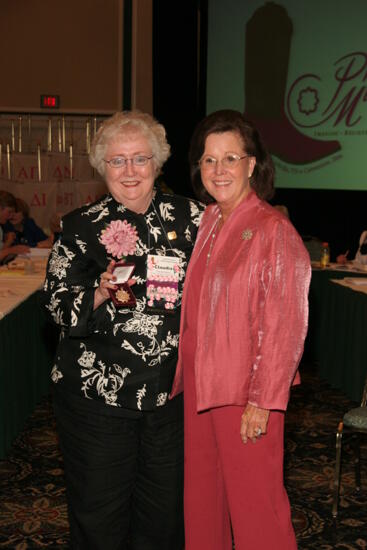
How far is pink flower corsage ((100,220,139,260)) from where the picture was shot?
221 cm

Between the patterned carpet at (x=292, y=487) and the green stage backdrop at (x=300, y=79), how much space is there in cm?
378

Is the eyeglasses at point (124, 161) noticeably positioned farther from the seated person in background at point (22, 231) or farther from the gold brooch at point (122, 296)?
the seated person in background at point (22, 231)

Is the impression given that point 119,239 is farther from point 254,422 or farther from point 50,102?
point 50,102

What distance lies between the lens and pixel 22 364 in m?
4.55

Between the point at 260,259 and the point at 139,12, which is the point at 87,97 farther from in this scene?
the point at 260,259

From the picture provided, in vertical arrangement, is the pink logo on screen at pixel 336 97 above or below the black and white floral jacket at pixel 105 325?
above

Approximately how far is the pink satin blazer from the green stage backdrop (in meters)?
6.18

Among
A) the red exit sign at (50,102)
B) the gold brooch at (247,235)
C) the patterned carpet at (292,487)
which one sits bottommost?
the patterned carpet at (292,487)

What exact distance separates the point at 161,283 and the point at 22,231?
18.4ft

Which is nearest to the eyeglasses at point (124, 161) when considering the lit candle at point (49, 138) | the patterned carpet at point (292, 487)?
the patterned carpet at point (292, 487)

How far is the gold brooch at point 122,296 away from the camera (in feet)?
6.84

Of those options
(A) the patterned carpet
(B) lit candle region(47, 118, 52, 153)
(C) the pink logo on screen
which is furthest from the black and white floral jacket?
(B) lit candle region(47, 118, 52, 153)

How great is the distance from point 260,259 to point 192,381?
452 mm

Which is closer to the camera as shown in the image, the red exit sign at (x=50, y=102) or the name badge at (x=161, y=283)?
the name badge at (x=161, y=283)
